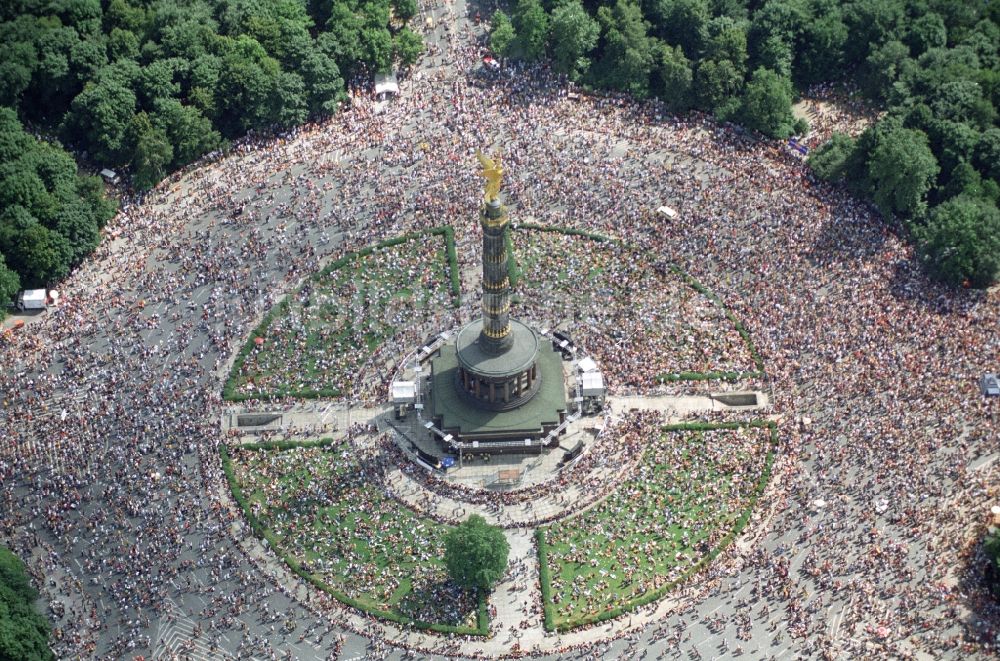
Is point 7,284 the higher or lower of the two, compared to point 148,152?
lower

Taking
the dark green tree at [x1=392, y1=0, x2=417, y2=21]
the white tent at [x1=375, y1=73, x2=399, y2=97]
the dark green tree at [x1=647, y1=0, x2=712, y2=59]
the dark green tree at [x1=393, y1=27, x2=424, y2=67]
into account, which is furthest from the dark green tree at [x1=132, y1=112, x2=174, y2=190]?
the dark green tree at [x1=647, y1=0, x2=712, y2=59]

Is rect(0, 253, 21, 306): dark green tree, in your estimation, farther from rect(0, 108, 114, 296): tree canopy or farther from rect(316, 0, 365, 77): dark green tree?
rect(316, 0, 365, 77): dark green tree

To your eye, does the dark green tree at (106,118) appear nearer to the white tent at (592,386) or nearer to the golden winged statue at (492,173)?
the golden winged statue at (492,173)

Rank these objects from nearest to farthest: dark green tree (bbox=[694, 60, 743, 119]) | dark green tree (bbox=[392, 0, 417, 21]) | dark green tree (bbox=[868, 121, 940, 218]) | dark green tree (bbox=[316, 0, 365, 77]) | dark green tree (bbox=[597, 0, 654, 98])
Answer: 1. dark green tree (bbox=[868, 121, 940, 218])
2. dark green tree (bbox=[694, 60, 743, 119])
3. dark green tree (bbox=[597, 0, 654, 98])
4. dark green tree (bbox=[316, 0, 365, 77])
5. dark green tree (bbox=[392, 0, 417, 21])

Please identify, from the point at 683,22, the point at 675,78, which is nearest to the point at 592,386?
the point at 675,78

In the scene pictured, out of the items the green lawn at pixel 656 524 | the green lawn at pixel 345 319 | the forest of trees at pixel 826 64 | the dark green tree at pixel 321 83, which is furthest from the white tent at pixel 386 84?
the green lawn at pixel 656 524

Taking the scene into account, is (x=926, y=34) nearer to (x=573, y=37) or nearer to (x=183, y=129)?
(x=573, y=37)
